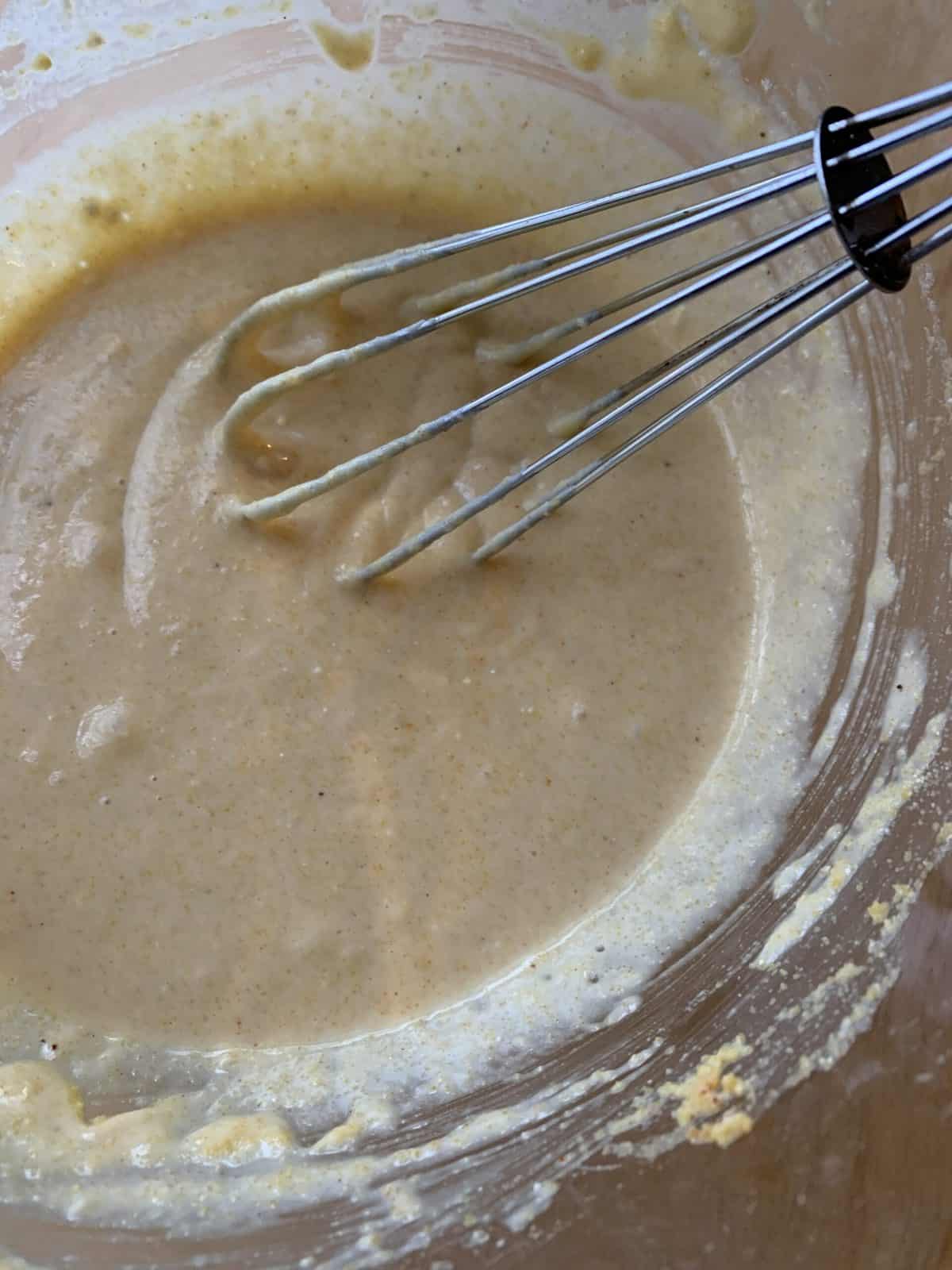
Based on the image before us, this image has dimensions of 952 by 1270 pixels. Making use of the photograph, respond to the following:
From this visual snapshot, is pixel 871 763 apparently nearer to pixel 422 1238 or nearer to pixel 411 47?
pixel 422 1238

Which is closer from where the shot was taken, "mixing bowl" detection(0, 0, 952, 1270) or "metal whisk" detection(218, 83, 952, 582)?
"metal whisk" detection(218, 83, 952, 582)

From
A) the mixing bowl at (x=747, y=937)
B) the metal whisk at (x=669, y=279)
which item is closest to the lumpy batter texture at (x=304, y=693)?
the metal whisk at (x=669, y=279)

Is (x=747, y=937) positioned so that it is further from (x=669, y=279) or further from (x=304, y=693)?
(x=669, y=279)

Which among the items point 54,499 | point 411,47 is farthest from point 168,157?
point 54,499

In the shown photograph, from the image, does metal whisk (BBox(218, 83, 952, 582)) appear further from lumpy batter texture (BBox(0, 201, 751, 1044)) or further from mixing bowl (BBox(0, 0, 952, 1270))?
mixing bowl (BBox(0, 0, 952, 1270))

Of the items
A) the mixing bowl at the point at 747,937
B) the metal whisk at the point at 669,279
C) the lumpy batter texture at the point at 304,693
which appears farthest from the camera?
the lumpy batter texture at the point at 304,693

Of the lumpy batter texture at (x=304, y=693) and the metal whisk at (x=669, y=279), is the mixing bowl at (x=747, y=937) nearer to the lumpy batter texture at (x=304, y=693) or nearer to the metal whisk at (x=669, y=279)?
the lumpy batter texture at (x=304, y=693)

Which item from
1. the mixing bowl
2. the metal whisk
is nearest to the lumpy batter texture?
the metal whisk

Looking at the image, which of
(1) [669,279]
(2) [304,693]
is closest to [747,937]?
(2) [304,693]
